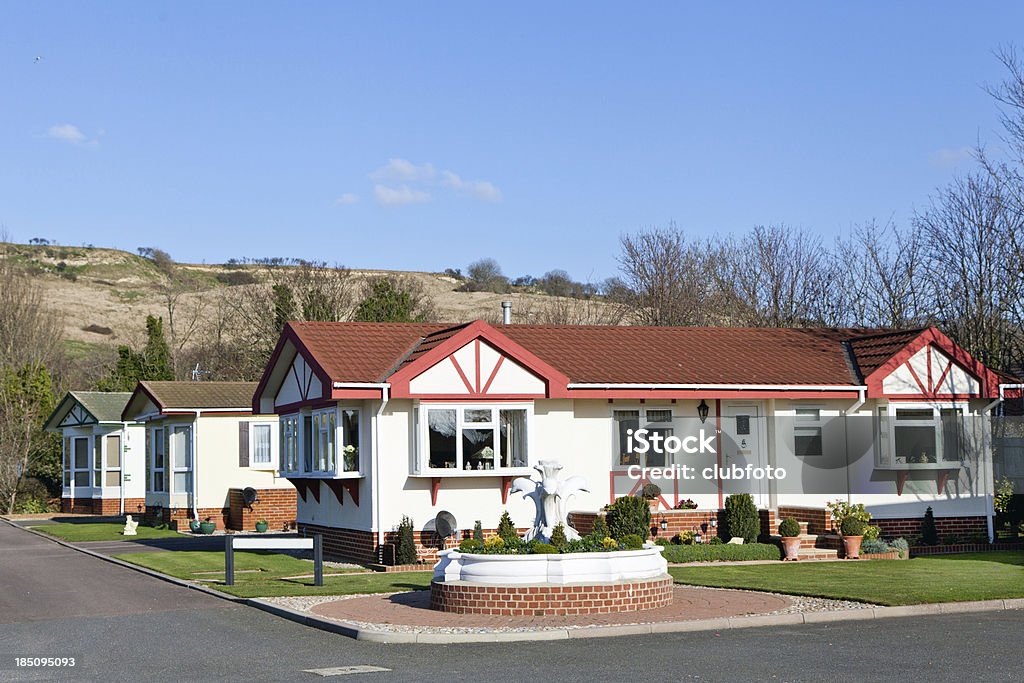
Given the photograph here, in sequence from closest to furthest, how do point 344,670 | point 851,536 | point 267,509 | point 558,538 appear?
point 344,670 → point 558,538 → point 851,536 → point 267,509

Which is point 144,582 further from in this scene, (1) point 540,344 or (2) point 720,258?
(2) point 720,258

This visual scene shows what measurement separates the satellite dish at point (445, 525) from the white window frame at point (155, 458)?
15.5 m

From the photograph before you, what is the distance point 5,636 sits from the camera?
1444 centimetres

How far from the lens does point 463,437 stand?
897 inches

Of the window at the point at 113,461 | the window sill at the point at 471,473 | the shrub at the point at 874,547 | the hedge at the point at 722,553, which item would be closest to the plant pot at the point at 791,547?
the hedge at the point at 722,553

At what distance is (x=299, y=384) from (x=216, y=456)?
989 centimetres

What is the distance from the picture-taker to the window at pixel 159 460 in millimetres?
36094

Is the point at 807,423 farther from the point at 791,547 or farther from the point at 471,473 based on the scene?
the point at 471,473

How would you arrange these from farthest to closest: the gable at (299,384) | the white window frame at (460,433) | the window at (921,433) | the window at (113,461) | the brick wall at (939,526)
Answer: the window at (113,461)
the window at (921,433)
the brick wall at (939,526)
the gable at (299,384)
the white window frame at (460,433)

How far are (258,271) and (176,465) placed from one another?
91944 millimetres

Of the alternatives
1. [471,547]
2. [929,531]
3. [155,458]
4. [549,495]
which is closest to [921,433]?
[929,531]

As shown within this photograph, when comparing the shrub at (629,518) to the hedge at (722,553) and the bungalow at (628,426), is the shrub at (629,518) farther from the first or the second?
the bungalow at (628,426)

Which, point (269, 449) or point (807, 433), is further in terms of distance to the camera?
→ point (269, 449)

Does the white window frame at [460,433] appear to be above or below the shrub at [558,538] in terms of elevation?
above
